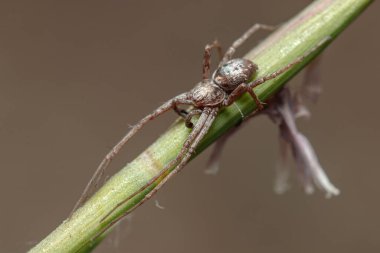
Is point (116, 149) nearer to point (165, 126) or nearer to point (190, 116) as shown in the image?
point (190, 116)

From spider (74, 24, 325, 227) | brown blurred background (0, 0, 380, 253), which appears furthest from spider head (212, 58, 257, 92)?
brown blurred background (0, 0, 380, 253)

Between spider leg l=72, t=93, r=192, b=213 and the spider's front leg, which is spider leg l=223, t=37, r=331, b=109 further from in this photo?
spider leg l=72, t=93, r=192, b=213

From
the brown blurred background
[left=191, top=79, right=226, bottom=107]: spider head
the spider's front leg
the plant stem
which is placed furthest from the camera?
the brown blurred background

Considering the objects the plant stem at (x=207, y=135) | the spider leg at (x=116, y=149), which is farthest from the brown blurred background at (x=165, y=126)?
the plant stem at (x=207, y=135)

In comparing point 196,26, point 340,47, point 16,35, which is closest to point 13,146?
point 16,35

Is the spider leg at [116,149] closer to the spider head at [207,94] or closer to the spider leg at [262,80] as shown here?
the spider head at [207,94]

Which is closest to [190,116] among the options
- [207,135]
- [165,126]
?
[207,135]
